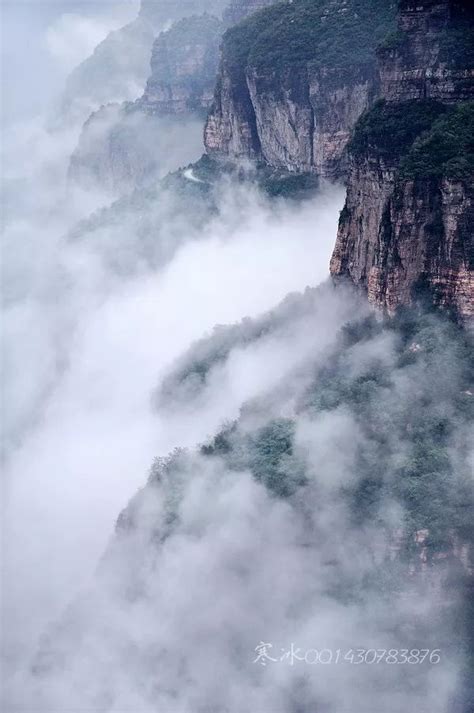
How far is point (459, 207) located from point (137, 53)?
140021mm

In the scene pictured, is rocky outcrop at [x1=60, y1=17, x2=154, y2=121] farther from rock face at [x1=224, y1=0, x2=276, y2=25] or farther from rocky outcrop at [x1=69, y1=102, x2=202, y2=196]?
rock face at [x1=224, y1=0, x2=276, y2=25]

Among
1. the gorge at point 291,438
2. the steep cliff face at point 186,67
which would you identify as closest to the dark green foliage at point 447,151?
the gorge at point 291,438

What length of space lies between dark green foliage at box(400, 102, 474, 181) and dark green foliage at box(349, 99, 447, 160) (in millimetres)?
1733

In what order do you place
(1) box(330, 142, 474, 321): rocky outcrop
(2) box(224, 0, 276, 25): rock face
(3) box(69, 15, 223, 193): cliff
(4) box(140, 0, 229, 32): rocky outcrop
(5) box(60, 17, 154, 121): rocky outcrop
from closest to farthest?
(1) box(330, 142, 474, 321): rocky outcrop → (2) box(224, 0, 276, 25): rock face → (3) box(69, 15, 223, 193): cliff → (4) box(140, 0, 229, 32): rocky outcrop → (5) box(60, 17, 154, 121): rocky outcrop

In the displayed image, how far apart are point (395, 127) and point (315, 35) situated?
3266 cm

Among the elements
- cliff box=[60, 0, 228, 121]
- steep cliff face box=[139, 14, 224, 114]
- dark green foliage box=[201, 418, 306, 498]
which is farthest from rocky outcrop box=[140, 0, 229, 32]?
dark green foliage box=[201, 418, 306, 498]

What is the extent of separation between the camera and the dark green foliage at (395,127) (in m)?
41.8

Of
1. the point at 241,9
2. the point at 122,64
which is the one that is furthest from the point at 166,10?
the point at 241,9

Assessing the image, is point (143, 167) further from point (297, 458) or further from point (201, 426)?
point (297, 458)

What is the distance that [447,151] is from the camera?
3834 cm

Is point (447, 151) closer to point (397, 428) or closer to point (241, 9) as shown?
point (397, 428)

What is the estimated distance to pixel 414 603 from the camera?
3331 cm

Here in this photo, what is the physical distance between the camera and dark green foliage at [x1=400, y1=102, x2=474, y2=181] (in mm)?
37688

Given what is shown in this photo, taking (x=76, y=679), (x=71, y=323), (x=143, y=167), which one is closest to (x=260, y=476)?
(x=76, y=679)
